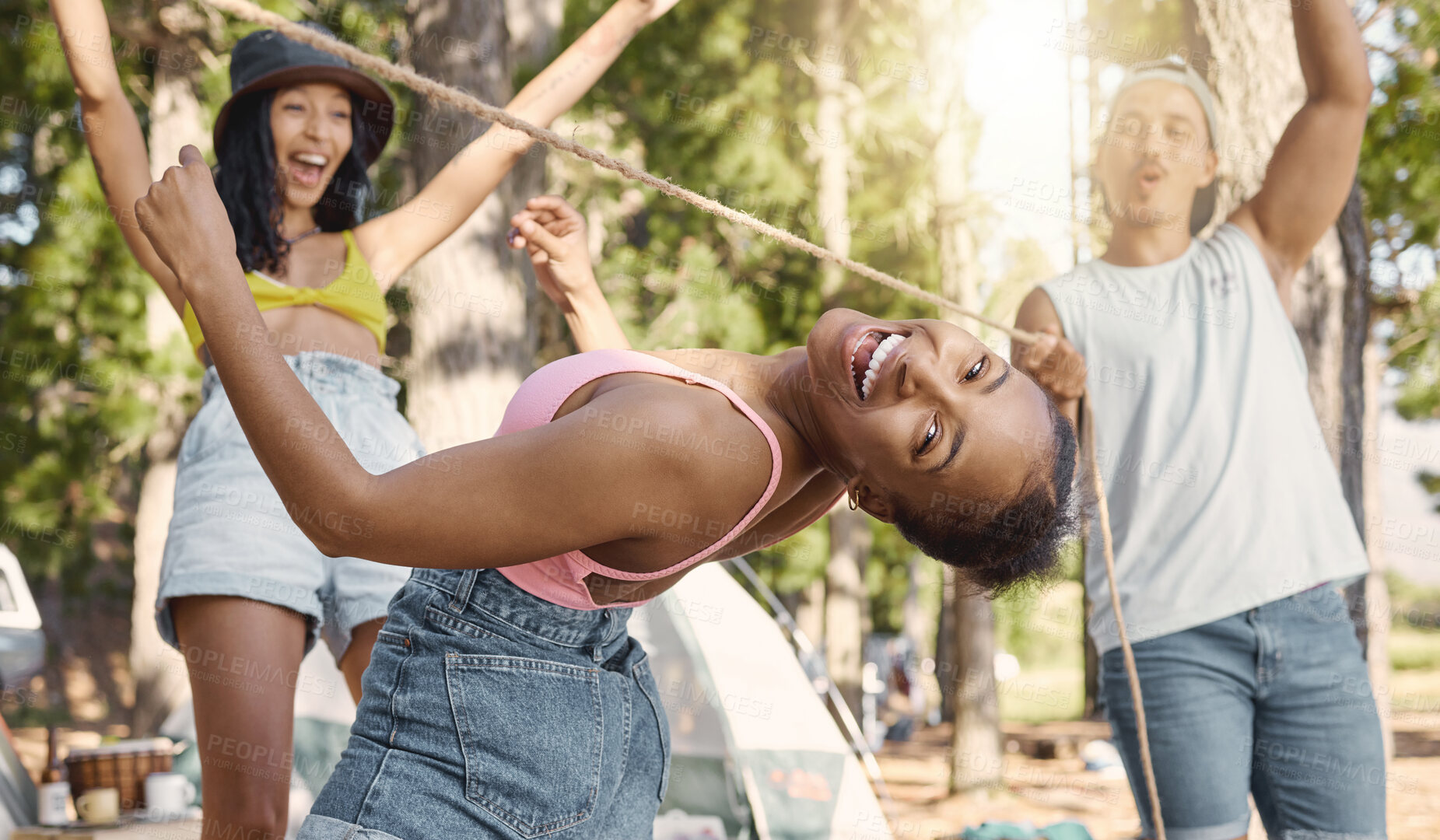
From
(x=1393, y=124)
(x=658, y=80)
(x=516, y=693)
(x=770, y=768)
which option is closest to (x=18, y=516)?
(x=658, y=80)

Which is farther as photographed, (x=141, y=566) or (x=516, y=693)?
(x=141, y=566)

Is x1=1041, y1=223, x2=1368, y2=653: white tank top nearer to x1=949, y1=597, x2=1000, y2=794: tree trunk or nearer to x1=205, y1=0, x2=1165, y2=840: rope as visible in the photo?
x1=205, y1=0, x2=1165, y2=840: rope

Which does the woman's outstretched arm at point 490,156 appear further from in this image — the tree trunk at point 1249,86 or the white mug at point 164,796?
the white mug at point 164,796

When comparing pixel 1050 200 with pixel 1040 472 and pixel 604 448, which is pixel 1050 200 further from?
pixel 604 448

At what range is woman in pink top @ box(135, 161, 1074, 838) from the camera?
3.99 ft

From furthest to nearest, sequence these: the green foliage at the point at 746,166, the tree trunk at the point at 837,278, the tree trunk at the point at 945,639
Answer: the tree trunk at the point at 945,639 → the tree trunk at the point at 837,278 → the green foliage at the point at 746,166

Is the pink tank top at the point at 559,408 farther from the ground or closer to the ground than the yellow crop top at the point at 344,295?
closer to the ground

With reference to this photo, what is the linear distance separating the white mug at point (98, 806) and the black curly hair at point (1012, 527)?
413 centimetres

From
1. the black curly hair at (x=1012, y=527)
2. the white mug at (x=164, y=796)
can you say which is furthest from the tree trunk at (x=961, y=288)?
the black curly hair at (x=1012, y=527)

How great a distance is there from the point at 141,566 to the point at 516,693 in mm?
6973

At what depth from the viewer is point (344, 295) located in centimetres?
225

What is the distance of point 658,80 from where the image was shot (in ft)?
31.1

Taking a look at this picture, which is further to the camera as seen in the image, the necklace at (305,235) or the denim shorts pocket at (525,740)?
the necklace at (305,235)

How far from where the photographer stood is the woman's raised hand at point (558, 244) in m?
2.06
